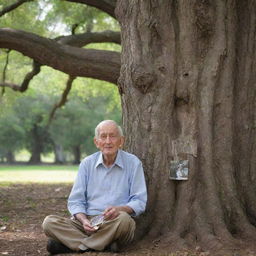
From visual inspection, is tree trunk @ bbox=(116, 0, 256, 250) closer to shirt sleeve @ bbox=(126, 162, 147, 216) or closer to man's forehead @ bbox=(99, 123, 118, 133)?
shirt sleeve @ bbox=(126, 162, 147, 216)

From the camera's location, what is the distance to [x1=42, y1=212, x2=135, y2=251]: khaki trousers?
492 cm

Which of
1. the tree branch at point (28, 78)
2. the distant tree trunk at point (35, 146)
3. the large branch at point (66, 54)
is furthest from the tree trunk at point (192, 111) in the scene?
the distant tree trunk at point (35, 146)

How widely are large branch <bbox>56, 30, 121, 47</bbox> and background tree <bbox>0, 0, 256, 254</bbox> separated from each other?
6.21 metres

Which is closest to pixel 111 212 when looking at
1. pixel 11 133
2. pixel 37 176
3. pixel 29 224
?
pixel 29 224

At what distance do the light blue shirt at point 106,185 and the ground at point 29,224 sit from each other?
544mm

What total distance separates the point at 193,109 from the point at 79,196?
1.74m

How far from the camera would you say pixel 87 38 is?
1257cm

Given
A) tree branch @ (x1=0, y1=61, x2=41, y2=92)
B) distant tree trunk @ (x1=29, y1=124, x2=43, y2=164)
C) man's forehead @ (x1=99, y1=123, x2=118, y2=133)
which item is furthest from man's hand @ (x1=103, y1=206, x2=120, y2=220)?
distant tree trunk @ (x1=29, y1=124, x2=43, y2=164)

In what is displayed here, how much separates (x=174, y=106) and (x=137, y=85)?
1.75 feet

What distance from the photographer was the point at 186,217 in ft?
17.6

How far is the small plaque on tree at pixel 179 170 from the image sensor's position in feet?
17.9

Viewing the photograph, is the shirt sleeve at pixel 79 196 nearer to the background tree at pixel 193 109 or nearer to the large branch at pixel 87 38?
the background tree at pixel 193 109

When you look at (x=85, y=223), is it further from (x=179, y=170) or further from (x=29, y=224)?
(x=29, y=224)

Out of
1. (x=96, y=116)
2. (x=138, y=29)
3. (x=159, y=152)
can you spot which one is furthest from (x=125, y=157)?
(x=96, y=116)
